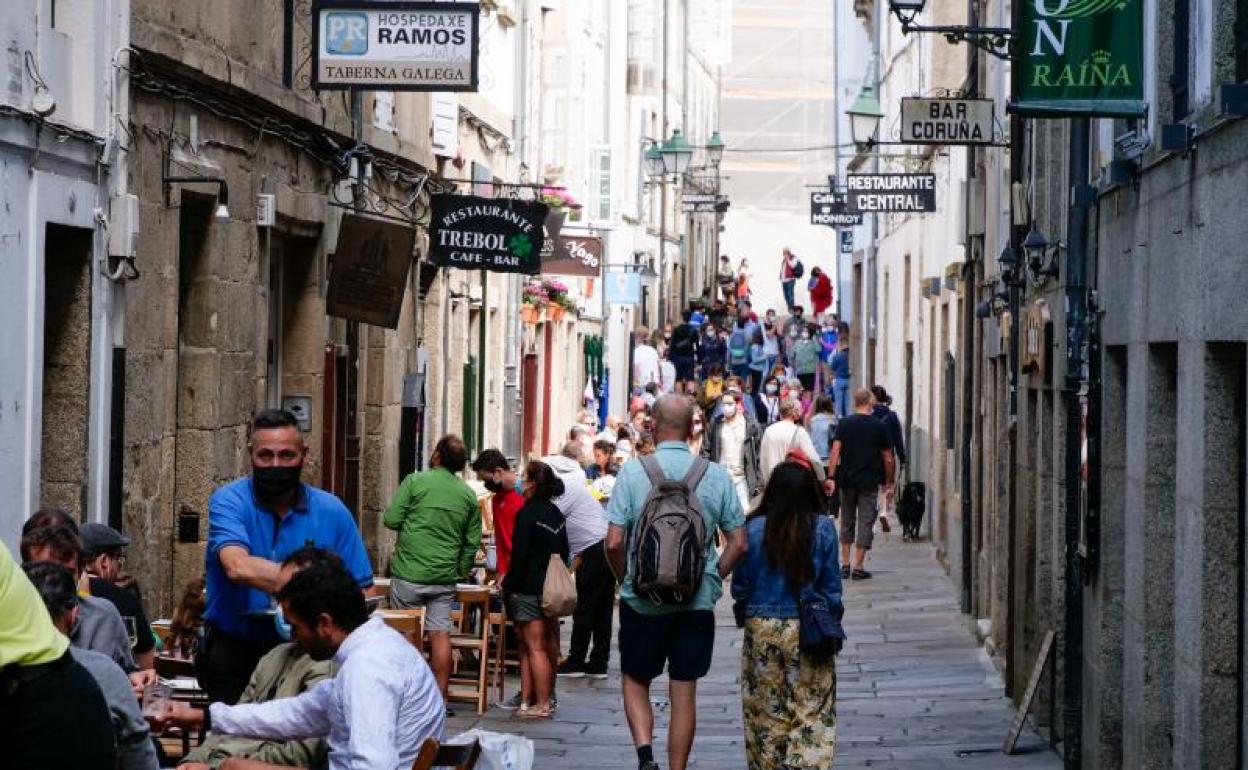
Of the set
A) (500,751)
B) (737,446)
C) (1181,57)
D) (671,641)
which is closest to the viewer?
(500,751)

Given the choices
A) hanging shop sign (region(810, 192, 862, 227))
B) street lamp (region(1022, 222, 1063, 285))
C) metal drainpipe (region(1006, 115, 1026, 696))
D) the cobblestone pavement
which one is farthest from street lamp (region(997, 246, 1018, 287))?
hanging shop sign (region(810, 192, 862, 227))

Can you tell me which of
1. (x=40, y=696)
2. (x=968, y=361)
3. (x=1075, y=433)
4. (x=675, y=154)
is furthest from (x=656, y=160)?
(x=40, y=696)

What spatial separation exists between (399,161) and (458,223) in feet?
9.04

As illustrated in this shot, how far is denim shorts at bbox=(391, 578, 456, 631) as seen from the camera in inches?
612

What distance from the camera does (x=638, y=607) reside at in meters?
12.0

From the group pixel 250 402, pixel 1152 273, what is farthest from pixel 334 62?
pixel 1152 273

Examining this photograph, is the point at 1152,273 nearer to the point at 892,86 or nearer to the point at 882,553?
the point at 882,553

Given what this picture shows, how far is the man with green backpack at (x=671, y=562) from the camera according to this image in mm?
11773

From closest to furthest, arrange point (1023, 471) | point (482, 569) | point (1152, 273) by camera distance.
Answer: point (1152, 273) < point (1023, 471) < point (482, 569)

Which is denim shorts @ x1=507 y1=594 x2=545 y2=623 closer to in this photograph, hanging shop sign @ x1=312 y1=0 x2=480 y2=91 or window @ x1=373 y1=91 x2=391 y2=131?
hanging shop sign @ x1=312 y1=0 x2=480 y2=91

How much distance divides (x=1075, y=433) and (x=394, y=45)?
5502 millimetres

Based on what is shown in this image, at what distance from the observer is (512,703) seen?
1681 centimetres

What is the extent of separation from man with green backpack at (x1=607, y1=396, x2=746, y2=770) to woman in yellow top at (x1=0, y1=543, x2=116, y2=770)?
6060 millimetres

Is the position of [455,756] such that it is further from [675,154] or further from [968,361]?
[675,154]
